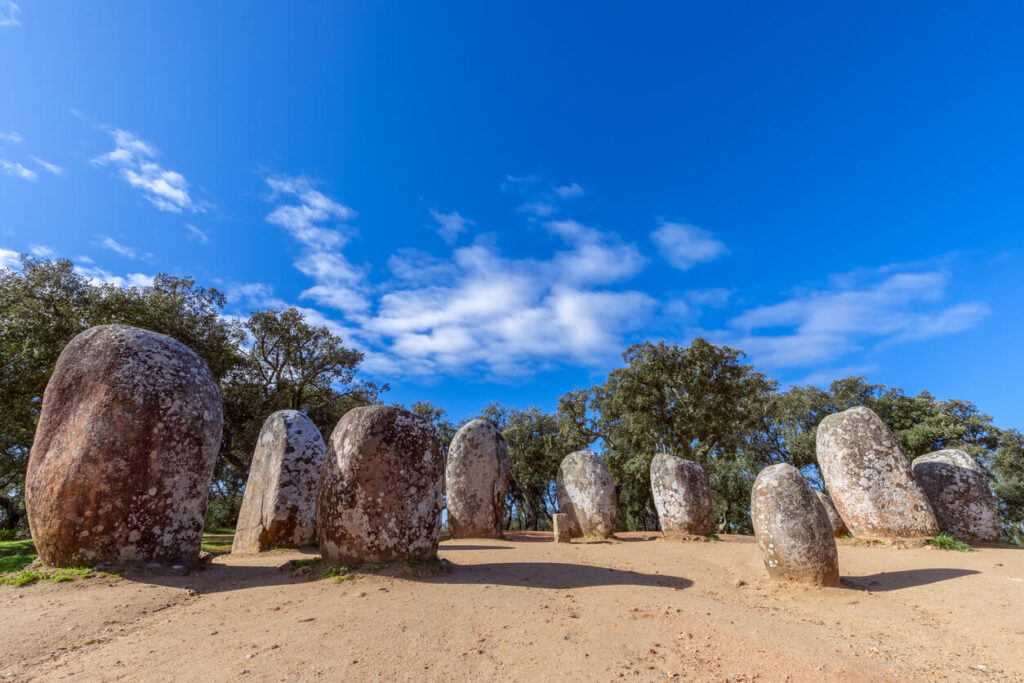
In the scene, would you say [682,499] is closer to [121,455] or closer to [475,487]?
[475,487]

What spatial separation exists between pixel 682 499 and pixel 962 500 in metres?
7.20

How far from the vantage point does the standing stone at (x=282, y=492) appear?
36.6 ft

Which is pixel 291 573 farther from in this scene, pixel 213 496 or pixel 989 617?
pixel 213 496

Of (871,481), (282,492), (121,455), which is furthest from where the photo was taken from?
(871,481)

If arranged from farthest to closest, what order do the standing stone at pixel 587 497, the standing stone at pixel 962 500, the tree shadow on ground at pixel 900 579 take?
1. the standing stone at pixel 587 497
2. the standing stone at pixel 962 500
3. the tree shadow on ground at pixel 900 579

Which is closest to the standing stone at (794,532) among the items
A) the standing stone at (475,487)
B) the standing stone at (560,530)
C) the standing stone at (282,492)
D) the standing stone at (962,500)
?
the standing stone at (560,530)

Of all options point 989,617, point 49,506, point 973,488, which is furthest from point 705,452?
point 49,506

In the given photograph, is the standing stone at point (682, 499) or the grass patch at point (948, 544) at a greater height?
the standing stone at point (682, 499)

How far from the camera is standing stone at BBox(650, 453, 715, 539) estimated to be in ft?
50.9

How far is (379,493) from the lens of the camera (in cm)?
767

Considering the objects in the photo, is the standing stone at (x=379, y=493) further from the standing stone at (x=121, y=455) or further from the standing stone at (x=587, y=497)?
the standing stone at (x=587, y=497)

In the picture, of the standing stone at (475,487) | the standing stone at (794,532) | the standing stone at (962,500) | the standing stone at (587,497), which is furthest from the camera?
the standing stone at (587,497)

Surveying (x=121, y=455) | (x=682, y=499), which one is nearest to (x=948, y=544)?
(x=682, y=499)

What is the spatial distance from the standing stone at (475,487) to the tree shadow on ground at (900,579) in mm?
9059
